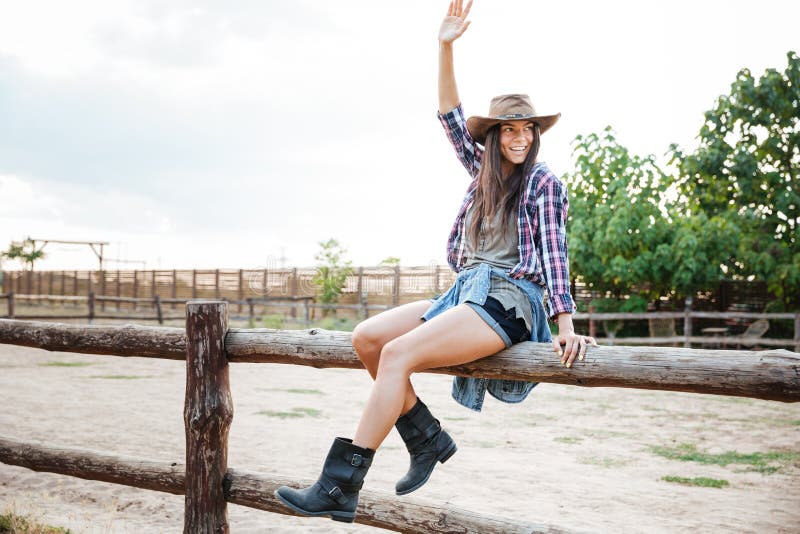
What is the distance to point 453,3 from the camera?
10.1ft

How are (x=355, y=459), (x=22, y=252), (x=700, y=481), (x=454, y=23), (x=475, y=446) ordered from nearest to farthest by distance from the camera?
1. (x=355, y=459)
2. (x=454, y=23)
3. (x=700, y=481)
4. (x=475, y=446)
5. (x=22, y=252)

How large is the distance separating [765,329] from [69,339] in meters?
14.7

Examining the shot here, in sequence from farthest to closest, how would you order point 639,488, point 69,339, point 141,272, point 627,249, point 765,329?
point 141,272 → point 627,249 → point 765,329 → point 639,488 → point 69,339

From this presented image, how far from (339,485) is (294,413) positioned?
6378mm

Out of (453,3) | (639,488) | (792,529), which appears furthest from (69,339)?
(792,529)

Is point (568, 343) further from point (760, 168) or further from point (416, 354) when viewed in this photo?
point (760, 168)

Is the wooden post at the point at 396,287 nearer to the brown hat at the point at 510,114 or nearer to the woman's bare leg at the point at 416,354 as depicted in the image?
the brown hat at the point at 510,114

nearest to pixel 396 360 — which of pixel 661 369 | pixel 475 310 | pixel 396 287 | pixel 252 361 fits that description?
pixel 475 310

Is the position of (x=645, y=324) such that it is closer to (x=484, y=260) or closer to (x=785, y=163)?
(x=785, y=163)

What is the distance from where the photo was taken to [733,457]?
6797 millimetres

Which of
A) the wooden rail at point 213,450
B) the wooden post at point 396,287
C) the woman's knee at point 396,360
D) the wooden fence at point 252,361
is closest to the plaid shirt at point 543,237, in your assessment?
the wooden fence at point 252,361

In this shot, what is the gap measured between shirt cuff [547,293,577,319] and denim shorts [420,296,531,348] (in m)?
0.15

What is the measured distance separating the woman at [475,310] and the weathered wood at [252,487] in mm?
324

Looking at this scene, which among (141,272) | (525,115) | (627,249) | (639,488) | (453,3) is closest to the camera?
(525,115)
